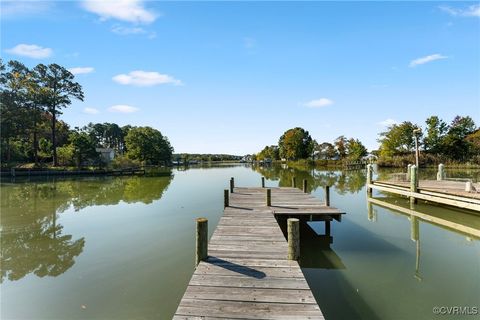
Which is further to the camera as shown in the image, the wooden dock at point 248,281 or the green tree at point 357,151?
the green tree at point 357,151

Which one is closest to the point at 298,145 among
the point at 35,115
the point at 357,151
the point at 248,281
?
the point at 357,151

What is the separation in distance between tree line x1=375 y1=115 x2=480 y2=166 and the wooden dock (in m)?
50.1

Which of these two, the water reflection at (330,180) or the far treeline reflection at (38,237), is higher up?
the water reflection at (330,180)

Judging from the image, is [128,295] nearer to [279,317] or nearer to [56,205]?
[279,317]

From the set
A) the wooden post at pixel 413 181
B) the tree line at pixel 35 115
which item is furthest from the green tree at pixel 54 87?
the wooden post at pixel 413 181

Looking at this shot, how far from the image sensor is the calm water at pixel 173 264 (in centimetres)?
555

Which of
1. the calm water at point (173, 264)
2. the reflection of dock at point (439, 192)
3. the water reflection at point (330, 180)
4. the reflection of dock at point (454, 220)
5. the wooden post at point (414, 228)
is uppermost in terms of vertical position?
the reflection of dock at point (439, 192)

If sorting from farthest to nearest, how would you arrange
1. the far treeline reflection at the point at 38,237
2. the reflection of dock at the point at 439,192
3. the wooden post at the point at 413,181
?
the wooden post at the point at 413,181 → the reflection of dock at the point at 439,192 → the far treeline reflection at the point at 38,237

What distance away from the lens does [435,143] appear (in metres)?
50.4

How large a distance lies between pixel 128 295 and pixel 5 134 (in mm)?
40437

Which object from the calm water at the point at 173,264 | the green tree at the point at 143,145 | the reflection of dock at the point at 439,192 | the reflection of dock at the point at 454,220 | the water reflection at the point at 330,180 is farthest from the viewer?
the green tree at the point at 143,145

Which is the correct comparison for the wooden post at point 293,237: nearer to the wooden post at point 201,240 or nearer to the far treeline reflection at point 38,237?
the wooden post at point 201,240

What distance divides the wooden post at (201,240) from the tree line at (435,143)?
170ft

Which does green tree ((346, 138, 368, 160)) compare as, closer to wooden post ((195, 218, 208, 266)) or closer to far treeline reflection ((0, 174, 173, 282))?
far treeline reflection ((0, 174, 173, 282))
